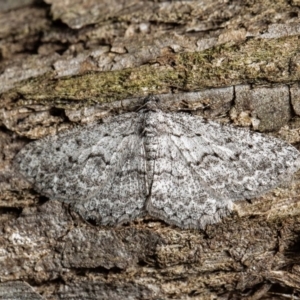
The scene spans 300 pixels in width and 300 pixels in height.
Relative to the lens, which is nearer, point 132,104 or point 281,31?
point 281,31

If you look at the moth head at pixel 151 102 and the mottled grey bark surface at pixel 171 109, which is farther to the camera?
the moth head at pixel 151 102

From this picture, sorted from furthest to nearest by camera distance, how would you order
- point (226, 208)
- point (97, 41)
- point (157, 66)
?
point (97, 41)
point (157, 66)
point (226, 208)

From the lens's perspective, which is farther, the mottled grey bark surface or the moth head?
the moth head

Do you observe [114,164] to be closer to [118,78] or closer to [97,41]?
[118,78]

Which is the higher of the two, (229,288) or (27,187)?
(27,187)

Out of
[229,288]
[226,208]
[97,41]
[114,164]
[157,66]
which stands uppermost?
[97,41]

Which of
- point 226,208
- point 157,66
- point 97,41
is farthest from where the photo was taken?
point 97,41

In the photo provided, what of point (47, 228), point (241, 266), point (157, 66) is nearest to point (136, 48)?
point (157, 66)
